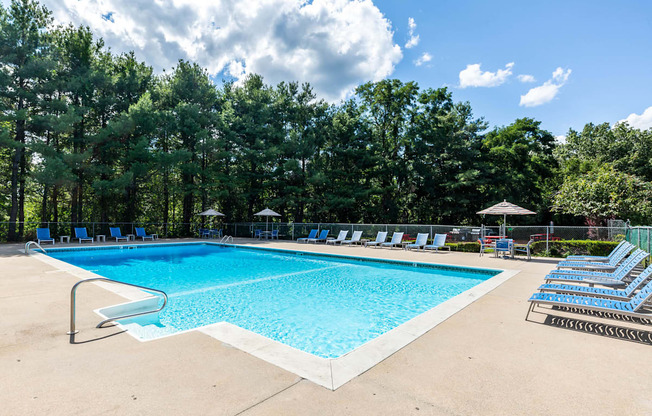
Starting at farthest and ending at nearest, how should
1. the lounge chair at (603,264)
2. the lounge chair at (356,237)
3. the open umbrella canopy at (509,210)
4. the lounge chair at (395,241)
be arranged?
1. the lounge chair at (356,237)
2. the lounge chair at (395,241)
3. the open umbrella canopy at (509,210)
4. the lounge chair at (603,264)

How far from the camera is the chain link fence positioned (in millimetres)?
11939

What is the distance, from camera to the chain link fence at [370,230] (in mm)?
11939

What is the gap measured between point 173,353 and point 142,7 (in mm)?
14605

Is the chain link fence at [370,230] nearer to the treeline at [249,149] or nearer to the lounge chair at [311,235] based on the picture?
the lounge chair at [311,235]

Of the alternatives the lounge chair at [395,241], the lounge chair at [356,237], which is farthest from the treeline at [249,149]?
the lounge chair at [395,241]

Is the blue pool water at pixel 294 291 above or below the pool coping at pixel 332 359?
below

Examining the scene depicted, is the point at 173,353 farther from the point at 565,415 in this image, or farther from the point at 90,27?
the point at 90,27

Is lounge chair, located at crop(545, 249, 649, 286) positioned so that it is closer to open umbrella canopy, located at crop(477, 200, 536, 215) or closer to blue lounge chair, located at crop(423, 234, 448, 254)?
open umbrella canopy, located at crop(477, 200, 536, 215)

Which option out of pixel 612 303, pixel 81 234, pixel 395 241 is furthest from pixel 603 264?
pixel 81 234

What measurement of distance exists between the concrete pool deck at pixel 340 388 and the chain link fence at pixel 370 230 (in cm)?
729

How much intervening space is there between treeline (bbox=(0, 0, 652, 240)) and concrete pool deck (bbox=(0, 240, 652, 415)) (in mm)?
17591

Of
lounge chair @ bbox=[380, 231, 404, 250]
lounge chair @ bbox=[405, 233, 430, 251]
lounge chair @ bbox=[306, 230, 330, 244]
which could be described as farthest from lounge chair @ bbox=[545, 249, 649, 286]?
lounge chair @ bbox=[306, 230, 330, 244]

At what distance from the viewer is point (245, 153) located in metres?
23.6

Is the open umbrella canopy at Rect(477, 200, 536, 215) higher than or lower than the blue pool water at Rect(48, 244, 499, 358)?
higher
